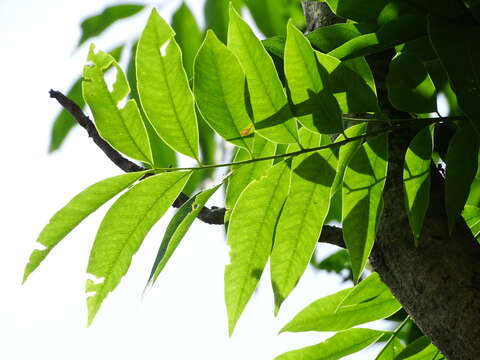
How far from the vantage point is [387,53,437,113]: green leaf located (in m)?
0.64

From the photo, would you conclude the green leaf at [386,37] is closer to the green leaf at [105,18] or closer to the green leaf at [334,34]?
the green leaf at [334,34]

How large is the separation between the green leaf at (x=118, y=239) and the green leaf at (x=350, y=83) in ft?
0.76

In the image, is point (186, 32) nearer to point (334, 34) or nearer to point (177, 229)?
point (334, 34)

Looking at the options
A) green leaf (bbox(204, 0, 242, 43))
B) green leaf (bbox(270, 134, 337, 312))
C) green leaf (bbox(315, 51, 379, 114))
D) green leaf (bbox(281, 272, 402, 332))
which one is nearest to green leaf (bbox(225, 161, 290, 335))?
green leaf (bbox(270, 134, 337, 312))

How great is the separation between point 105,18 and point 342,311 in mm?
793

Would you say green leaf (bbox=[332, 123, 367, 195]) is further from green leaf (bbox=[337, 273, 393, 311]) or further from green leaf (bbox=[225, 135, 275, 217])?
green leaf (bbox=[337, 273, 393, 311])

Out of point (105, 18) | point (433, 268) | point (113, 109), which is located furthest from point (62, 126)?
point (433, 268)

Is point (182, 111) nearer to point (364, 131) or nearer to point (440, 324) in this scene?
point (364, 131)

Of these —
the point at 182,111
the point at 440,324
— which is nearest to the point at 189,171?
the point at 182,111

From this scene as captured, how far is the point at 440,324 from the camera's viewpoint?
2.19 ft

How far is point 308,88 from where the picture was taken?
2.03 feet

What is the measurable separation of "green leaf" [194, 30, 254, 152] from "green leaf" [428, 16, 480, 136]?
20 cm

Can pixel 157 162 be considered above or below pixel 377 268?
above

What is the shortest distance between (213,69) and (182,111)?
63mm
